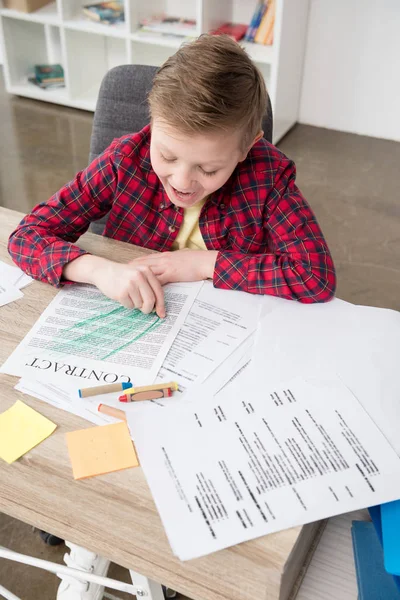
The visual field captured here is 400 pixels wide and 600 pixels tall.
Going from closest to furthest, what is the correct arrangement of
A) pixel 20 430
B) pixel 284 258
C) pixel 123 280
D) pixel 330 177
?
1. pixel 20 430
2. pixel 123 280
3. pixel 284 258
4. pixel 330 177

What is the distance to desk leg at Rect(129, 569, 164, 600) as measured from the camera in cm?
89

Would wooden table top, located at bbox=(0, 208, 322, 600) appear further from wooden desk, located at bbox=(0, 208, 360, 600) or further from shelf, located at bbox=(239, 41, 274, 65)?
shelf, located at bbox=(239, 41, 274, 65)

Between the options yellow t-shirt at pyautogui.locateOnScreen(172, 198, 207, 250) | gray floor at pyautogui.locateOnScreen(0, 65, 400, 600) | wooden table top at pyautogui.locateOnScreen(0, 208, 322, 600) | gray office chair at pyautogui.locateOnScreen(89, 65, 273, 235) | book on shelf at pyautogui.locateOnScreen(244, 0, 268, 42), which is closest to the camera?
wooden table top at pyautogui.locateOnScreen(0, 208, 322, 600)

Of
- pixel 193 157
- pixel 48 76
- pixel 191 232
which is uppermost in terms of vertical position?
pixel 193 157

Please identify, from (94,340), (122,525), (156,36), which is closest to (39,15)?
(156,36)

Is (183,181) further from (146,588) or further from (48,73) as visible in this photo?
(48,73)

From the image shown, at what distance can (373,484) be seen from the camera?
2.53 feet

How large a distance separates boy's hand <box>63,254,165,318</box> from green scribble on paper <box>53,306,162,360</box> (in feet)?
0.05

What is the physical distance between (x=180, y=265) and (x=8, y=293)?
1.03ft

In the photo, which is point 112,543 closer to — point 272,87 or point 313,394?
point 313,394

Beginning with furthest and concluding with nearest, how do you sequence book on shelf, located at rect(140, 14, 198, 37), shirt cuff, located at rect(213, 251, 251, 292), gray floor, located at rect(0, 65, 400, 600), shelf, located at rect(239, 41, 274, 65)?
book on shelf, located at rect(140, 14, 198, 37) → shelf, located at rect(239, 41, 274, 65) → gray floor, located at rect(0, 65, 400, 600) → shirt cuff, located at rect(213, 251, 251, 292)

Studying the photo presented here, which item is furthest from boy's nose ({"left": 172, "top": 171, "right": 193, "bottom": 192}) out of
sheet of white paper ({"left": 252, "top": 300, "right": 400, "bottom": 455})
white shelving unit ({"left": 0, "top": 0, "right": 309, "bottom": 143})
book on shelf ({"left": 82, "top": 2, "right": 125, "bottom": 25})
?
book on shelf ({"left": 82, "top": 2, "right": 125, "bottom": 25})

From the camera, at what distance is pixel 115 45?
3.82m

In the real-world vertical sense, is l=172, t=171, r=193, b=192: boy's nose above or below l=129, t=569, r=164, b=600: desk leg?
above
